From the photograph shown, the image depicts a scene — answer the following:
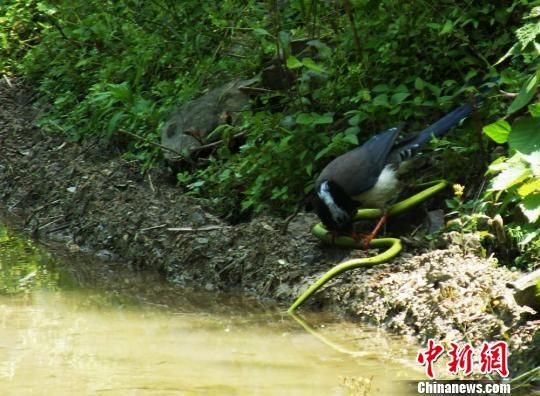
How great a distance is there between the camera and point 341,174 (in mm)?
5812

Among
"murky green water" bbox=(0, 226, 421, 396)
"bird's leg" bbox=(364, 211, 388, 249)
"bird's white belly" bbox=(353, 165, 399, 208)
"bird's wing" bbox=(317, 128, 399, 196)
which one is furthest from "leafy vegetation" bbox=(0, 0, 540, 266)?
"murky green water" bbox=(0, 226, 421, 396)

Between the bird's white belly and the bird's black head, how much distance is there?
5.0 inches

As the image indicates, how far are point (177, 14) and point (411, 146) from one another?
3.52 meters

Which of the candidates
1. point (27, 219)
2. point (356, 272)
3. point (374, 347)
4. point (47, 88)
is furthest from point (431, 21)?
point (47, 88)

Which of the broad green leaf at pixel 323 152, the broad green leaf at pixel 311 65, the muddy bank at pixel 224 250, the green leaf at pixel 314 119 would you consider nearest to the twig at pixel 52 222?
the muddy bank at pixel 224 250

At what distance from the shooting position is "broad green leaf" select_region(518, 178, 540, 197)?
454 centimetres

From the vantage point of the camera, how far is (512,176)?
463 centimetres

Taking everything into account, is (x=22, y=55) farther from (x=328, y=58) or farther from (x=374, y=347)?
(x=374, y=347)

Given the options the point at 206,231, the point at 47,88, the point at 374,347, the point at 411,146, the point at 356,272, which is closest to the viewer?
the point at 374,347

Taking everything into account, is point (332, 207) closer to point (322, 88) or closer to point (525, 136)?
point (322, 88)

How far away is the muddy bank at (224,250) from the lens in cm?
465

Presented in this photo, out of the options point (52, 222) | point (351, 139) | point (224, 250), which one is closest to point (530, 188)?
point (351, 139)

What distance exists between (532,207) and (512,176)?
173 mm

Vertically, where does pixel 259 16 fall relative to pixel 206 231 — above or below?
above
